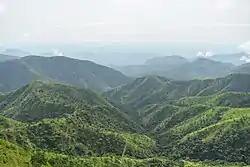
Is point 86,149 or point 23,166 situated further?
point 86,149

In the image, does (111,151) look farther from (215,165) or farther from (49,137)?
(215,165)

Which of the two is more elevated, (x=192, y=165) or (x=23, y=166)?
(x=23, y=166)

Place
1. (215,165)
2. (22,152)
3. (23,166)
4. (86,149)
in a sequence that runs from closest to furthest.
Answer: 1. (23,166)
2. (22,152)
3. (86,149)
4. (215,165)

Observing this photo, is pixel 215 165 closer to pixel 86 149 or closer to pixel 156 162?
pixel 156 162

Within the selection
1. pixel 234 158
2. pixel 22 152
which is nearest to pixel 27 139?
pixel 22 152

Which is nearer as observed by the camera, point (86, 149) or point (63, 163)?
point (63, 163)

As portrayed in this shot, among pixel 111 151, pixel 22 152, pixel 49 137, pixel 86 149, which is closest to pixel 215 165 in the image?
pixel 111 151

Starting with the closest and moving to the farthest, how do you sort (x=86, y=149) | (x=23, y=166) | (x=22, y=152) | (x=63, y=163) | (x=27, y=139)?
(x=23, y=166), (x=22, y=152), (x=63, y=163), (x=27, y=139), (x=86, y=149)

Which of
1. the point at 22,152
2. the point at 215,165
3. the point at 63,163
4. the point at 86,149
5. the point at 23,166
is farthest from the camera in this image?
the point at 215,165

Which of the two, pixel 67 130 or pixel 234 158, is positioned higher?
pixel 67 130
